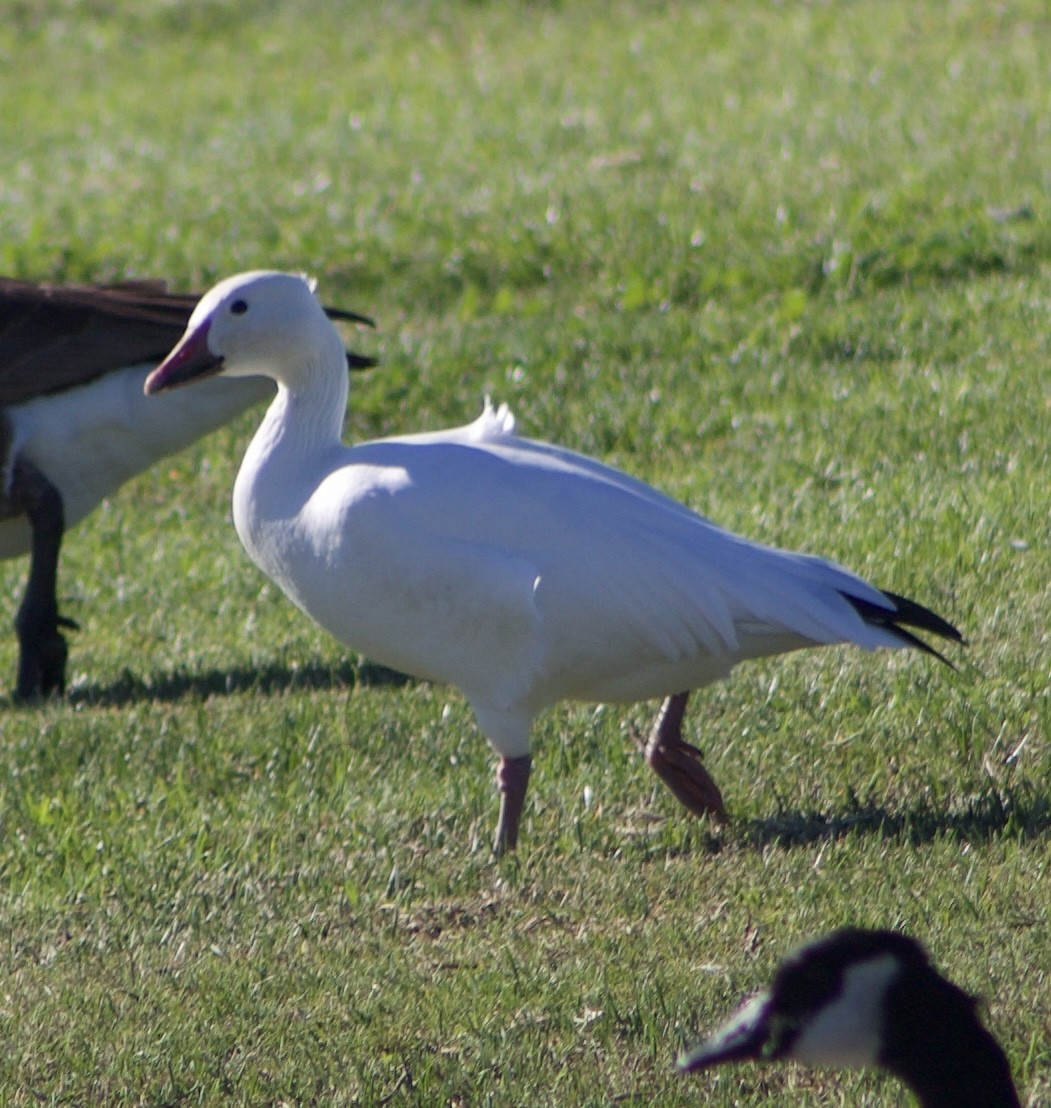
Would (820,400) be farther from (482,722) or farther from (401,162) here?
(401,162)

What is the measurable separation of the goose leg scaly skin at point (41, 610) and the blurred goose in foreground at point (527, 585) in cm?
211

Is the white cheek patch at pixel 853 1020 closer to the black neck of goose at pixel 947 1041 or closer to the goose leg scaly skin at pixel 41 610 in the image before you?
the black neck of goose at pixel 947 1041

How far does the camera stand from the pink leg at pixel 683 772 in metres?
4.82

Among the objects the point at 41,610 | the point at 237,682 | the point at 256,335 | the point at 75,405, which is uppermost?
the point at 256,335

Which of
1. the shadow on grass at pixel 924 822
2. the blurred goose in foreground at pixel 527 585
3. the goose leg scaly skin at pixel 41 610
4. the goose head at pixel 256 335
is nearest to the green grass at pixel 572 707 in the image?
the shadow on grass at pixel 924 822

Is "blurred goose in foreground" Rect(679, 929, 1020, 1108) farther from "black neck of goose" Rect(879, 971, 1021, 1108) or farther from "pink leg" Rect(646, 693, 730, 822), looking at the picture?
"pink leg" Rect(646, 693, 730, 822)

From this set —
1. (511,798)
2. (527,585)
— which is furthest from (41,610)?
(527,585)

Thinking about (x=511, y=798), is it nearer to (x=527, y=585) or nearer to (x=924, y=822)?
(x=527, y=585)

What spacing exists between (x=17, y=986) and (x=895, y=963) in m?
2.31

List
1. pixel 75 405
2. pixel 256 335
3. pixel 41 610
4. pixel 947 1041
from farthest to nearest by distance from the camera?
pixel 75 405
pixel 41 610
pixel 256 335
pixel 947 1041

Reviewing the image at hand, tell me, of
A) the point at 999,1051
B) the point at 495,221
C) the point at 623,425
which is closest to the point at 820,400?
the point at 623,425

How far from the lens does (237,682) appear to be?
6.58 meters

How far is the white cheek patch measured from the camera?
9.02 ft

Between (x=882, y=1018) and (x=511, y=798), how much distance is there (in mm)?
2097
